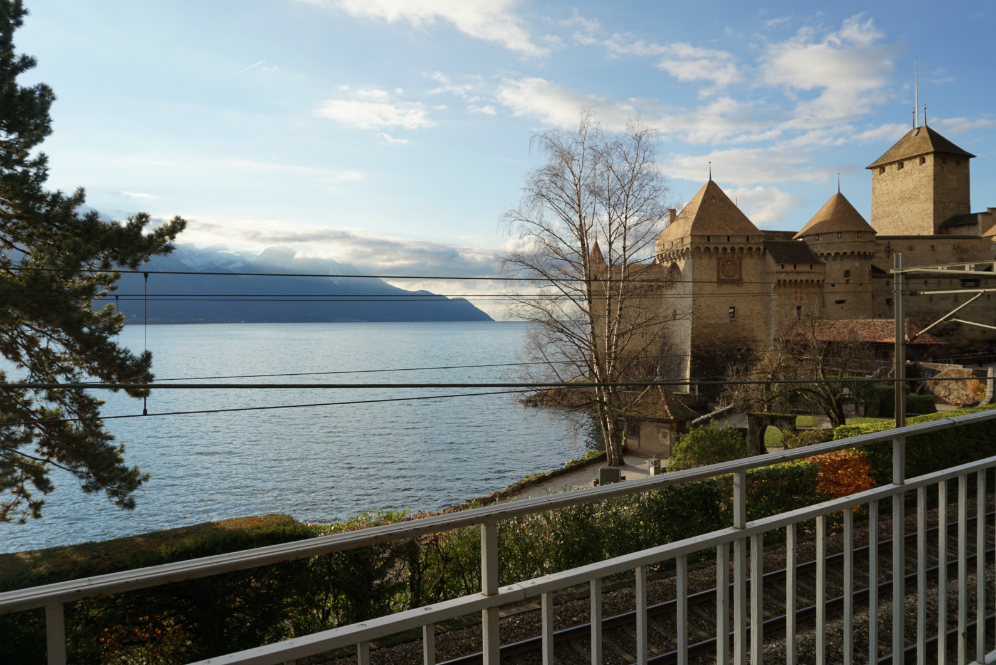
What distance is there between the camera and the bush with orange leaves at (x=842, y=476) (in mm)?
11500

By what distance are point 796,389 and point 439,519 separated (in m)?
23.9

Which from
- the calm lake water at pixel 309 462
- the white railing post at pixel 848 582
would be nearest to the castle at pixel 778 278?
the calm lake water at pixel 309 462

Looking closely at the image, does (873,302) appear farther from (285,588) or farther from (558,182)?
(285,588)

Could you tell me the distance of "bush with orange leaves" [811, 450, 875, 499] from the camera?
453 inches

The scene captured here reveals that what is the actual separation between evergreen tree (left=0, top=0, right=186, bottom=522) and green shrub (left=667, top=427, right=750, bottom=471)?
521 inches

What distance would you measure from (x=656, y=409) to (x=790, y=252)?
20116 mm

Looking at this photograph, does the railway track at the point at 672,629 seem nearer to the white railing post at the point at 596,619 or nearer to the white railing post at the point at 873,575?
the white railing post at the point at 873,575

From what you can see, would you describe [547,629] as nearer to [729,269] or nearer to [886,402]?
[886,402]

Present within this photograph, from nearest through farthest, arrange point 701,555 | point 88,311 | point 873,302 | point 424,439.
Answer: point 701,555 < point 88,311 < point 424,439 < point 873,302

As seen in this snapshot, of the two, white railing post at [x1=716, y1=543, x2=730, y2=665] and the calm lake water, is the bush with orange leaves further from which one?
white railing post at [x1=716, y1=543, x2=730, y2=665]

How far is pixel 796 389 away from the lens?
22.5 m

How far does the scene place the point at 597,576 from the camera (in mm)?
1581

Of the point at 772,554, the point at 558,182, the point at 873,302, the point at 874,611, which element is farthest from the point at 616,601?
the point at 873,302

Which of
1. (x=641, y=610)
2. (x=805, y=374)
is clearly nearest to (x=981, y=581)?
(x=641, y=610)
